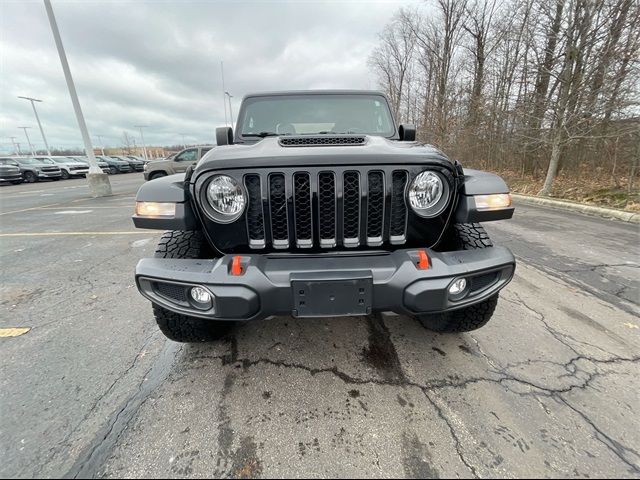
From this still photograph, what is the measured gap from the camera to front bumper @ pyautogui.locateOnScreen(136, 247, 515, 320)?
149 centimetres

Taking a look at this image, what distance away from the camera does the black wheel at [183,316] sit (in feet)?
5.94

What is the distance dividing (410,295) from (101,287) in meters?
3.34

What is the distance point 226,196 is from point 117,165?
106 ft

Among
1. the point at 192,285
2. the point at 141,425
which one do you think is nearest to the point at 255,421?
the point at 141,425

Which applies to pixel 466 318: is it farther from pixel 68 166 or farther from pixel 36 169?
pixel 68 166

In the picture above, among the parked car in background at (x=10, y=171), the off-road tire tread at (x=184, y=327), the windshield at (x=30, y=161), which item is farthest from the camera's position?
the windshield at (x=30, y=161)

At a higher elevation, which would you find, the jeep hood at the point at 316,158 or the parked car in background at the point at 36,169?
the jeep hood at the point at 316,158

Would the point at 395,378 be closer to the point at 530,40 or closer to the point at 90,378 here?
the point at 90,378

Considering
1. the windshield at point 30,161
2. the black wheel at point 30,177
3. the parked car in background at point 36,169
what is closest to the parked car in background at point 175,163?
the parked car in background at point 36,169

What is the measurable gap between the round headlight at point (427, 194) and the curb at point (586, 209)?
23.6 ft

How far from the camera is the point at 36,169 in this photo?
64.4ft

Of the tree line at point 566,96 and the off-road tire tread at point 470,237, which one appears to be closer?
the off-road tire tread at point 470,237

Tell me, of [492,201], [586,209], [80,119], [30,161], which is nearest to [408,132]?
[492,201]

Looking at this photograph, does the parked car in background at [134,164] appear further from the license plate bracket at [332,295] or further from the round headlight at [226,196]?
the license plate bracket at [332,295]
